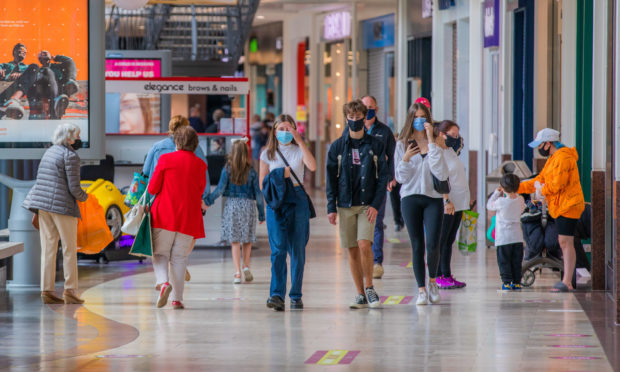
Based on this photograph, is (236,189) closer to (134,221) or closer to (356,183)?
(134,221)

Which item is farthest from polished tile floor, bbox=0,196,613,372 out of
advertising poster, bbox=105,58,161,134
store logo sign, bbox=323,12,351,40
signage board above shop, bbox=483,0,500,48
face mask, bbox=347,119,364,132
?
store logo sign, bbox=323,12,351,40

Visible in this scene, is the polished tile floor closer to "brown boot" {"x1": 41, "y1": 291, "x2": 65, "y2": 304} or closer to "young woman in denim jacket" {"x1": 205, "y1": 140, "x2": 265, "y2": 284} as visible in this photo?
"brown boot" {"x1": 41, "y1": 291, "x2": 65, "y2": 304}

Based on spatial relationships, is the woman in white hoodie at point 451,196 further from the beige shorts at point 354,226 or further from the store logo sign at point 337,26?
the store logo sign at point 337,26

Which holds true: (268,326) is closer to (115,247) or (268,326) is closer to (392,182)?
(392,182)

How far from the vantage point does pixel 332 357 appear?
700 centimetres

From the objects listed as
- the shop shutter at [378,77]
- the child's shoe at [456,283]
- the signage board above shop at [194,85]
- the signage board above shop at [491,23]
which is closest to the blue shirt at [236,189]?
the child's shoe at [456,283]

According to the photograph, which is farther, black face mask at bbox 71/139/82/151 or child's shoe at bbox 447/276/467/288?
child's shoe at bbox 447/276/467/288

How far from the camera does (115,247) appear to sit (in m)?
12.8

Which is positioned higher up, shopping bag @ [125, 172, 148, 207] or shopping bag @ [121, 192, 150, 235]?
shopping bag @ [125, 172, 148, 207]

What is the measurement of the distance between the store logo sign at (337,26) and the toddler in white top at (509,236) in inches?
753

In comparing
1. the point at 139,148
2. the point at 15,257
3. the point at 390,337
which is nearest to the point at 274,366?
the point at 390,337

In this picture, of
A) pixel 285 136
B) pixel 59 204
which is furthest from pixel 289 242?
A: pixel 59 204

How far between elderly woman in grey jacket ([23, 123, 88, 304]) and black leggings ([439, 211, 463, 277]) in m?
3.06

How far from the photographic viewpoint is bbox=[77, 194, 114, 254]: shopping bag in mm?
10305
